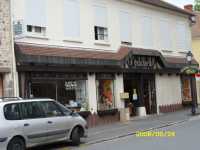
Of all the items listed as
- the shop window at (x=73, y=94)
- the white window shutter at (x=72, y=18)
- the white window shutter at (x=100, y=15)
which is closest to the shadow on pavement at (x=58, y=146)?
the shop window at (x=73, y=94)

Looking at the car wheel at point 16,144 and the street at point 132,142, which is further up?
the car wheel at point 16,144

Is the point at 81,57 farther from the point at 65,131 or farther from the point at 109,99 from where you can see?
the point at 65,131

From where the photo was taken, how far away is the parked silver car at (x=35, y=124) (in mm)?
13000

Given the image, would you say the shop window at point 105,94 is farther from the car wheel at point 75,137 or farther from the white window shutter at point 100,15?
the car wheel at point 75,137

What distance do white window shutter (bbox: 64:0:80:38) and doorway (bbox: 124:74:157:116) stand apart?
4.87 metres

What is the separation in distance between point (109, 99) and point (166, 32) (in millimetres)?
7861

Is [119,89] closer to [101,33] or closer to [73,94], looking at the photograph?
[101,33]

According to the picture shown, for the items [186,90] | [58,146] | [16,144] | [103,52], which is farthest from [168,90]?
[16,144]

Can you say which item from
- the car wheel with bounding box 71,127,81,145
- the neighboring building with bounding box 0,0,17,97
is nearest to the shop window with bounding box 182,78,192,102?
the neighboring building with bounding box 0,0,17,97

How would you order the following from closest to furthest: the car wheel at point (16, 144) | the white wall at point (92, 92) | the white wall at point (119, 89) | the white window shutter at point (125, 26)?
the car wheel at point (16, 144), the white wall at point (92, 92), the white wall at point (119, 89), the white window shutter at point (125, 26)

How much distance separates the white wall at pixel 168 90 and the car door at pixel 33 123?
15.0 meters

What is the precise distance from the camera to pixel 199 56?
1697 inches

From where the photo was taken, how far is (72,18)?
2198cm

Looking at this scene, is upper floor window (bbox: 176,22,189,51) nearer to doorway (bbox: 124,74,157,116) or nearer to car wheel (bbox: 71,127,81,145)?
doorway (bbox: 124,74,157,116)
